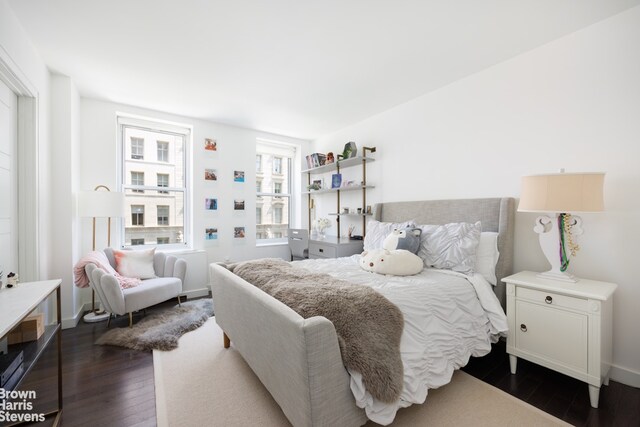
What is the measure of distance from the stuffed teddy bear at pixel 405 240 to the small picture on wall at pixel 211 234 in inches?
105

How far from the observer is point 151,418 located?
1.59 metres

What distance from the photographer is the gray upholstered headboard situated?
231cm

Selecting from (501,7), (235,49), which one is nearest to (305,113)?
(235,49)

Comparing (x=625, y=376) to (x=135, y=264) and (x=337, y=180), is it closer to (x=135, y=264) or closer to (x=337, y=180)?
(x=337, y=180)

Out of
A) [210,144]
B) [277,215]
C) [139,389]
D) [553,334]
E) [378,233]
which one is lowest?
[139,389]

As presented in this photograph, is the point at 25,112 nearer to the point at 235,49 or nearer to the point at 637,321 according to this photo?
the point at 235,49

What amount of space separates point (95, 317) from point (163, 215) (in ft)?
4.74

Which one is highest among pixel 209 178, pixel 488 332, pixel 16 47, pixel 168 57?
pixel 168 57

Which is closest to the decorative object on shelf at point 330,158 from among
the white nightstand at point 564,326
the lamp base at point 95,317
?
the white nightstand at point 564,326

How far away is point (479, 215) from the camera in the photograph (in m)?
2.52

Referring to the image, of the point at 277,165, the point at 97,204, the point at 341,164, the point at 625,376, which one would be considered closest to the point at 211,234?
the point at 97,204

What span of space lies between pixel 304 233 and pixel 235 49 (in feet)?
8.47

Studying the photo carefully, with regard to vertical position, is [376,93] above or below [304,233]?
above

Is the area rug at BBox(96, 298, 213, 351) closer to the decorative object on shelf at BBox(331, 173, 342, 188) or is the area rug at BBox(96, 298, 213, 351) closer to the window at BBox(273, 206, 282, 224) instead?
the window at BBox(273, 206, 282, 224)
